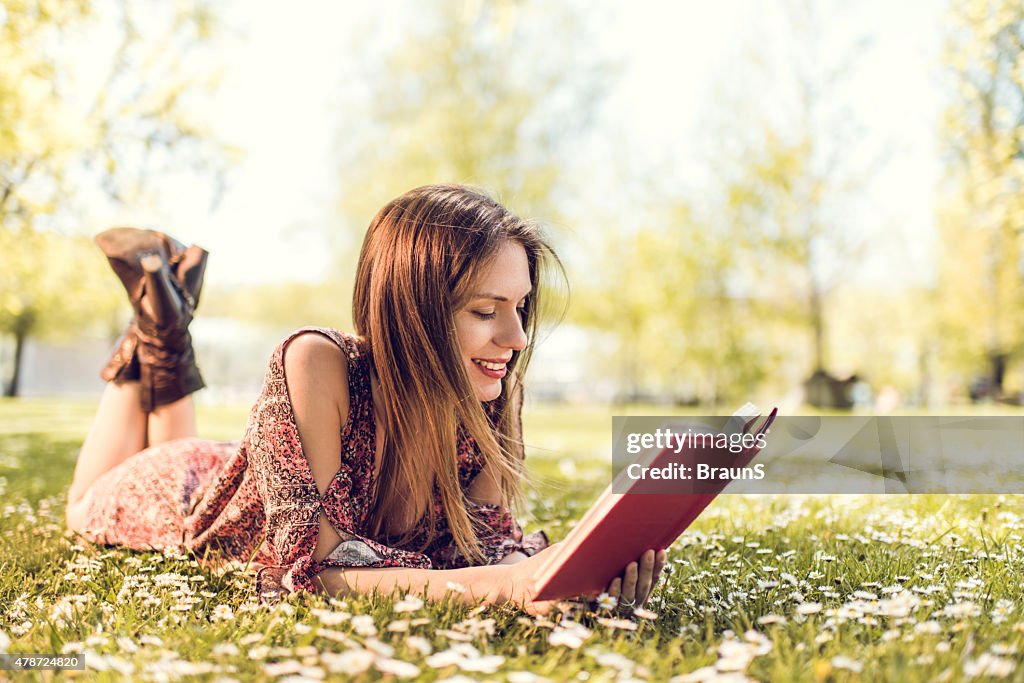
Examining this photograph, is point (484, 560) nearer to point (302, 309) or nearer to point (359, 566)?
point (359, 566)

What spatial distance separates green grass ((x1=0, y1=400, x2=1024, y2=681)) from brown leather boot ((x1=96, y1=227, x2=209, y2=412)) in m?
0.86

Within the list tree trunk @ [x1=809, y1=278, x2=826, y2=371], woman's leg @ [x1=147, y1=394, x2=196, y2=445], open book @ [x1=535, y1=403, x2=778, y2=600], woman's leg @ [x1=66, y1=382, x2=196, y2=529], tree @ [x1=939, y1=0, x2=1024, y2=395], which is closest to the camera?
open book @ [x1=535, y1=403, x2=778, y2=600]

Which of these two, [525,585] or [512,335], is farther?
[512,335]

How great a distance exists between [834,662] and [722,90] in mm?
24808

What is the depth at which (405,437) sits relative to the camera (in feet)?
9.25

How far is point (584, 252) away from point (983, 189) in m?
18.4

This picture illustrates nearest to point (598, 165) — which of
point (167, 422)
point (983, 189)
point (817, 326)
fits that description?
point (817, 326)

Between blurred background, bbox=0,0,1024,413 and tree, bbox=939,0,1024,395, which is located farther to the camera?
blurred background, bbox=0,0,1024,413

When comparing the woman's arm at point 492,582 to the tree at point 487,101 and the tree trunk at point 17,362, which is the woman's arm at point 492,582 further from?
the tree trunk at point 17,362

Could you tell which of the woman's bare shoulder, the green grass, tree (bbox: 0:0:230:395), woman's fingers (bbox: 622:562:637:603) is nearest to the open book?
woman's fingers (bbox: 622:562:637:603)

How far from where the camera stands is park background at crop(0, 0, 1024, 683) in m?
2.23

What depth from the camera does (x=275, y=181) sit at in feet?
92.6

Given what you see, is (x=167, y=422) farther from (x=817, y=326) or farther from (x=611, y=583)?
(x=817, y=326)

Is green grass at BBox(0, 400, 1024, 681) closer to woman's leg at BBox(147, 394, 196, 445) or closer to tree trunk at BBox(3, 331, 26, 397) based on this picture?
woman's leg at BBox(147, 394, 196, 445)
